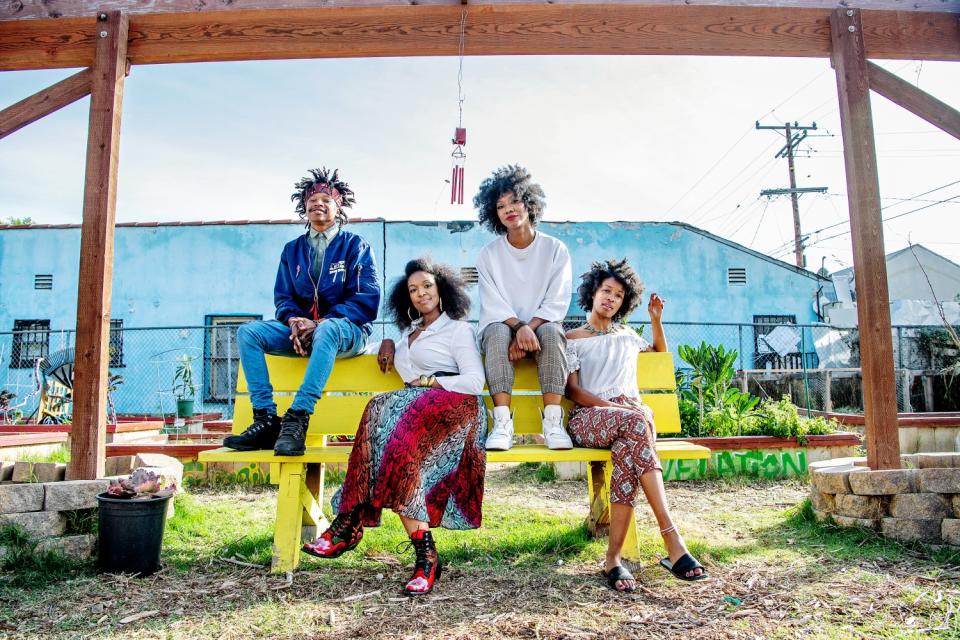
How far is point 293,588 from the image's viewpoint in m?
2.80

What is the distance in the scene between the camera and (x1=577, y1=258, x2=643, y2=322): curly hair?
12.2 feet

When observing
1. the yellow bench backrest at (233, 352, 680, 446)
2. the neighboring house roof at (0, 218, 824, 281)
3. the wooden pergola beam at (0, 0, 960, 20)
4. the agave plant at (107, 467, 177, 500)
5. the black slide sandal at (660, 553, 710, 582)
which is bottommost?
the black slide sandal at (660, 553, 710, 582)

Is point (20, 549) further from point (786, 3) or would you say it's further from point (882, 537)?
point (786, 3)

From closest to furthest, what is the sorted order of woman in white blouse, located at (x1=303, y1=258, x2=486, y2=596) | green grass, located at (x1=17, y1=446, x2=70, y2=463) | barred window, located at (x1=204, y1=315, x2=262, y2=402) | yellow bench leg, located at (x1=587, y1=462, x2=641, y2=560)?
woman in white blouse, located at (x1=303, y1=258, x2=486, y2=596)
yellow bench leg, located at (x1=587, y1=462, x2=641, y2=560)
green grass, located at (x1=17, y1=446, x2=70, y2=463)
barred window, located at (x1=204, y1=315, x2=262, y2=402)

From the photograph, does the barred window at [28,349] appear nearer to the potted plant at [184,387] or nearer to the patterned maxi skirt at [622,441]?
the potted plant at [184,387]

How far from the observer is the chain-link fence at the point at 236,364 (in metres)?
11.4

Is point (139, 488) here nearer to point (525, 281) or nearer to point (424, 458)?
point (424, 458)

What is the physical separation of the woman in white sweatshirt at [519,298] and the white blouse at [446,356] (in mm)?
122

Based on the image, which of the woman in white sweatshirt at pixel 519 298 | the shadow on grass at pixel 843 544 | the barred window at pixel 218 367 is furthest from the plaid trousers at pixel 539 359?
the barred window at pixel 218 367

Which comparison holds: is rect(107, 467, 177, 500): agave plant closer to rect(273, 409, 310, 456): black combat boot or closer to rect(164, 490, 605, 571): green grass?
rect(164, 490, 605, 571): green grass

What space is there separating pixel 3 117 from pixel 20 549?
2412 millimetres

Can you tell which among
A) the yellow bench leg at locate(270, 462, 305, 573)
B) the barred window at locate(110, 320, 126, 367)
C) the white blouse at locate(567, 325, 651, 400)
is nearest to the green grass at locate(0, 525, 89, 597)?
the yellow bench leg at locate(270, 462, 305, 573)

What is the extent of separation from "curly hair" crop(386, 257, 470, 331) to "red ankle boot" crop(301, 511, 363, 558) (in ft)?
3.83

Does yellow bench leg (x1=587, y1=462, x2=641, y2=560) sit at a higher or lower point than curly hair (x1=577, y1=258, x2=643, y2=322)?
lower
